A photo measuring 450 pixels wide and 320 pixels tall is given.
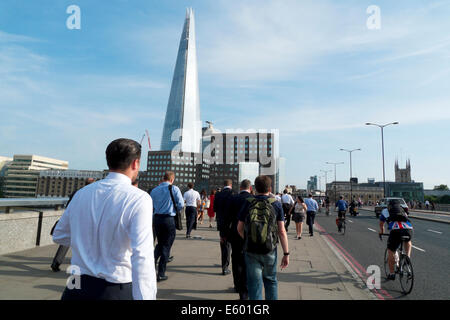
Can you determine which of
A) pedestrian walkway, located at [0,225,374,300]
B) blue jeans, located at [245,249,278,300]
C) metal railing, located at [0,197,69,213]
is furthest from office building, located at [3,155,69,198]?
blue jeans, located at [245,249,278,300]

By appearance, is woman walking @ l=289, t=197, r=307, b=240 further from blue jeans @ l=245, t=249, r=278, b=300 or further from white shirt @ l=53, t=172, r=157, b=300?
white shirt @ l=53, t=172, r=157, b=300

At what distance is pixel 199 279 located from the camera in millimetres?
5785

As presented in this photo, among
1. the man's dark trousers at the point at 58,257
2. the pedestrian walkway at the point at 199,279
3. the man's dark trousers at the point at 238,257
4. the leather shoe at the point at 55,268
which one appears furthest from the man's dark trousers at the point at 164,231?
the leather shoe at the point at 55,268

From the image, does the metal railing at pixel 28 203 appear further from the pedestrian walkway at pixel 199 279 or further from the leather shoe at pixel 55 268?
the leather shoe at pixel 55 268

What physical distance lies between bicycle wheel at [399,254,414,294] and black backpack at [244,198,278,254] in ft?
11.6

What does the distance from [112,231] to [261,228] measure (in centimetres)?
217

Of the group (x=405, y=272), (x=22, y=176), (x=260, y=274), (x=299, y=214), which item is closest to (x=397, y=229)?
(x=405, y=272)

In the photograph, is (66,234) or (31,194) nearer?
(66,234)

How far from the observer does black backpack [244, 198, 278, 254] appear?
11.8 feet
